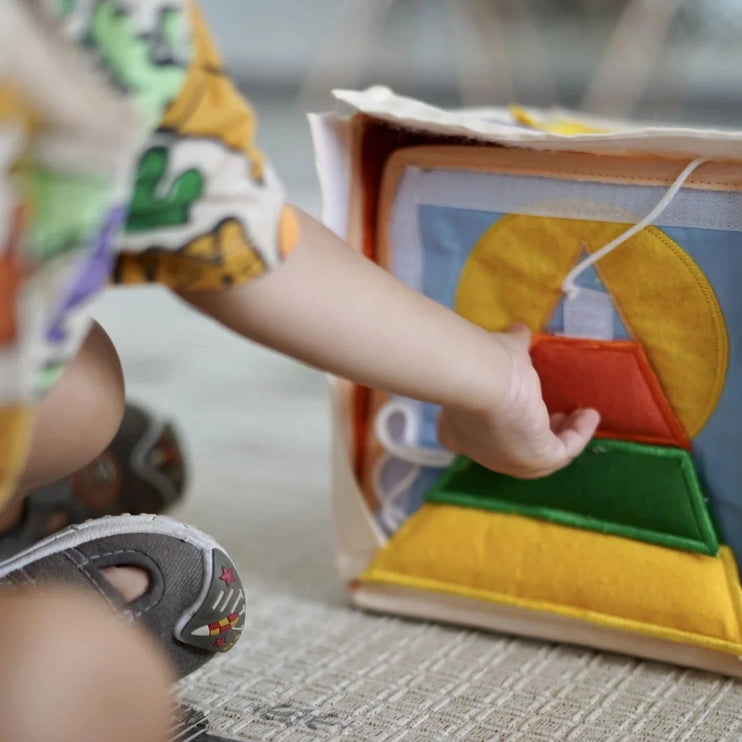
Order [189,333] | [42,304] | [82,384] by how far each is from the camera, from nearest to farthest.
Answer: [42,304] < [82,384] < [189,333]

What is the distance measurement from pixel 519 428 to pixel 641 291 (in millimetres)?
118

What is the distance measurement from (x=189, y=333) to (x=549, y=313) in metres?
0.90

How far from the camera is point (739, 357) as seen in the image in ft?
2.10

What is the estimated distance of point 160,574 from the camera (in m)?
0.57

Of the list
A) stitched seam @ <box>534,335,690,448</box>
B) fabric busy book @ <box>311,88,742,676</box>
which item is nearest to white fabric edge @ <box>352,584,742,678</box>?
fabric busy book @ <box>311,88,742,676</box>

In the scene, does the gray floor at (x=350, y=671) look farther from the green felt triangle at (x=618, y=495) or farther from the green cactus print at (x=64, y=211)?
the green cactus print at (x=64, y=211)

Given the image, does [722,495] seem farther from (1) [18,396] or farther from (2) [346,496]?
(1) [18,396]

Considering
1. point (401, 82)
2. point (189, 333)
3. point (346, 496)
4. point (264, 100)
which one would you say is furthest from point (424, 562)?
point (264, 100)

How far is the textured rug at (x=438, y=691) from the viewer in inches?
22.7

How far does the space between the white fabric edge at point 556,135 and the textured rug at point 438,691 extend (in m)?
0.30

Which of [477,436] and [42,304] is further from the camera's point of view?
[477,436]

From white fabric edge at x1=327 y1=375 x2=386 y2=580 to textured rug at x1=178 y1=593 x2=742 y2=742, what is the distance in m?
0.05

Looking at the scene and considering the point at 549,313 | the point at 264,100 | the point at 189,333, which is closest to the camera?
the point at 549,313

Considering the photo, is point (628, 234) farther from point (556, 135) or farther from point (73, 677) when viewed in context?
point (73, 677)
